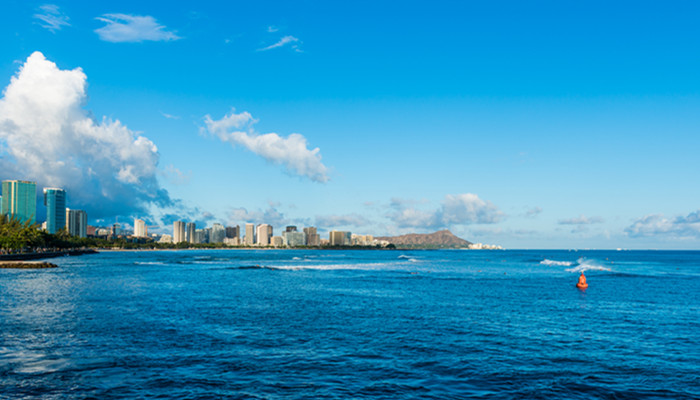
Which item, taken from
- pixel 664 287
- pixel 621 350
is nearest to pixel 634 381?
pixel 621 350

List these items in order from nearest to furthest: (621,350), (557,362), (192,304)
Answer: (557,362) < (621,350) < (192,304)

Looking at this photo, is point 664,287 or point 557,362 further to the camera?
point 664,287

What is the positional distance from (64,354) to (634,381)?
3255 cm

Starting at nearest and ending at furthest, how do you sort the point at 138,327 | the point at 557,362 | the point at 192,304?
the point at 557,362 < the point at 138,327 < the point at 192,304

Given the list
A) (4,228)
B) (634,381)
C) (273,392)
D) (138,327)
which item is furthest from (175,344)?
(4,228)

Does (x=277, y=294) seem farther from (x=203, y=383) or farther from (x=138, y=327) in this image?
(x=203, y=383)

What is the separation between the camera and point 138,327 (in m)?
39.0

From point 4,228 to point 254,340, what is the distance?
598ft

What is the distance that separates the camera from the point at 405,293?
69.0 metres

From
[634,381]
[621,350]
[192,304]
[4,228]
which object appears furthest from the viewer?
[4,228]

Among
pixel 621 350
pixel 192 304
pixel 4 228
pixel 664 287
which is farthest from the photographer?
pixel 4 228

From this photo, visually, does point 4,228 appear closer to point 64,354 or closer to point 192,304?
point 192,304

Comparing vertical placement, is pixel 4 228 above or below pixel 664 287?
above

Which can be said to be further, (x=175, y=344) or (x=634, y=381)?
(x=175, y=344)
